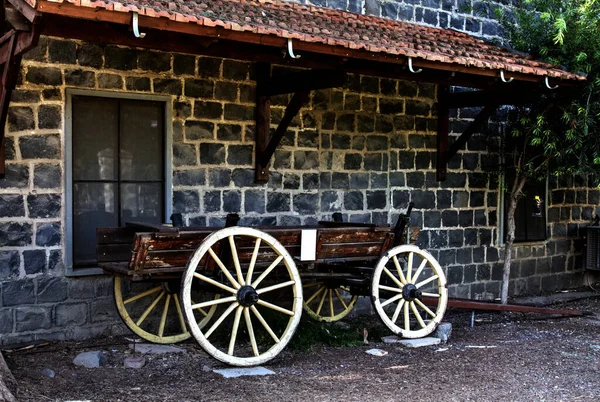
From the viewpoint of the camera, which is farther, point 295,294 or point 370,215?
point 370,215

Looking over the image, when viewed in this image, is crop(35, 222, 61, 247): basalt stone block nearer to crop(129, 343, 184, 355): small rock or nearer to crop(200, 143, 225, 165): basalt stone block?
crop(129, 343, 184, 355): small rock

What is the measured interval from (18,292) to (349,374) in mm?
2989

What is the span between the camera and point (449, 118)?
32.0 ft

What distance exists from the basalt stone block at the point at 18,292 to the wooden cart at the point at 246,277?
2.46 ft

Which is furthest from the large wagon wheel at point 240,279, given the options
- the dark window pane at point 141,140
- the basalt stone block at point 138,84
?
the basalt stone block at point 138,84

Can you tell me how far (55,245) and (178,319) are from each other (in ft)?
4.74

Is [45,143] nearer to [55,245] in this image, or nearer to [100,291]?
→ [55,245]

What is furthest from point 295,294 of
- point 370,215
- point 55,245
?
point 370,215

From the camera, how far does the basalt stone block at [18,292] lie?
6547 mm

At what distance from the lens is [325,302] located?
8445 mm

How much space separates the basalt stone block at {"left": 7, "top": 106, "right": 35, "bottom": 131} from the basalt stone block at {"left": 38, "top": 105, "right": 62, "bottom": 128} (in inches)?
3.1

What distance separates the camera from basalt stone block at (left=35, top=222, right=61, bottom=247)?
6703mm

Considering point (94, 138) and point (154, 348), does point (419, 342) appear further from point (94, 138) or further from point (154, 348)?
point (94, 138)

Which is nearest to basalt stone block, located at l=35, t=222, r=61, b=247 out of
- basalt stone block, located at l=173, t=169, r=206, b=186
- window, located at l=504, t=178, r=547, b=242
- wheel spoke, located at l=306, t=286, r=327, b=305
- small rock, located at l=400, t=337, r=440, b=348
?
basalt stone block, located at l=173, t=169, r=206, b=186
